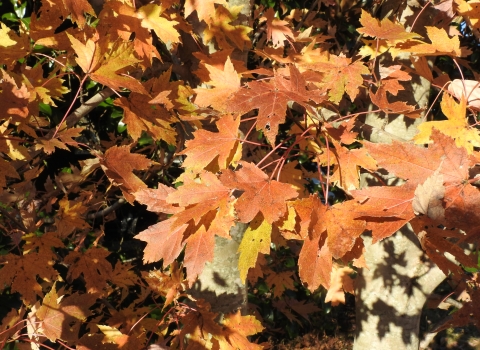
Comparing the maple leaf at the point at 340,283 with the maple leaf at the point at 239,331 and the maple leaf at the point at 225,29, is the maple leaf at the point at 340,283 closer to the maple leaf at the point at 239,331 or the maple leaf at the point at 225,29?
the maple leaf at the point at 239,331

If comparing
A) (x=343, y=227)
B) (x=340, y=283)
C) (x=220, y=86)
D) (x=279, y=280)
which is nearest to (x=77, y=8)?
(x=220, y=86)

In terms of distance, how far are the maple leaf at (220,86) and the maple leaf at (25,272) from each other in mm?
947

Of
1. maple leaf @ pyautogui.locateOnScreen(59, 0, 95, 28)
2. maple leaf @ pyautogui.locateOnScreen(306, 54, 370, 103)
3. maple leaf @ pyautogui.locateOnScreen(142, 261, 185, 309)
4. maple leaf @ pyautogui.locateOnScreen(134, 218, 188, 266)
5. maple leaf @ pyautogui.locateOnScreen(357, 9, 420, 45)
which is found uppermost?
maple leaf @ pyautogui.locateOnScreen(59, 0, 95, 28)

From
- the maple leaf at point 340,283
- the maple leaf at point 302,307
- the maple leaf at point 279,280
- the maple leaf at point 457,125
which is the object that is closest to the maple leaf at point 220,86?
the maple leaf at point 457,125

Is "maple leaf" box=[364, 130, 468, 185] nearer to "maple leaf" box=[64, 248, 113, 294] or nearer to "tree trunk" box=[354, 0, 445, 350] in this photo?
"tree trunk" box=[354, 0, 445, 350]

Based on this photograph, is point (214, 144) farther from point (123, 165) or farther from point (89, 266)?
point (89, 266)

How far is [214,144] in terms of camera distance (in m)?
1.06

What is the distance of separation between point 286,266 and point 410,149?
2.33 meters

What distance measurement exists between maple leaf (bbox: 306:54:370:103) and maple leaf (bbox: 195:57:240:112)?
0.27 metres

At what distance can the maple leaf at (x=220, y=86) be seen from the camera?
47.4 inches

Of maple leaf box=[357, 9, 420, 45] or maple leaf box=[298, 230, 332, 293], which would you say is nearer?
maple leaf box=[298, 230, 332, 293]

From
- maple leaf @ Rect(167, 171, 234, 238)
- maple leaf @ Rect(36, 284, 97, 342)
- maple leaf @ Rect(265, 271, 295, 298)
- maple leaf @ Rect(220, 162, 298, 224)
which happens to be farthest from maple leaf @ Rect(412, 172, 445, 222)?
maple leaf @ Rect(265, 271, 295, 298)

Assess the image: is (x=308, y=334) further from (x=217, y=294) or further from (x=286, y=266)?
(x=217, y=294)

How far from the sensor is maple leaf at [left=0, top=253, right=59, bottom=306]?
1591mm
